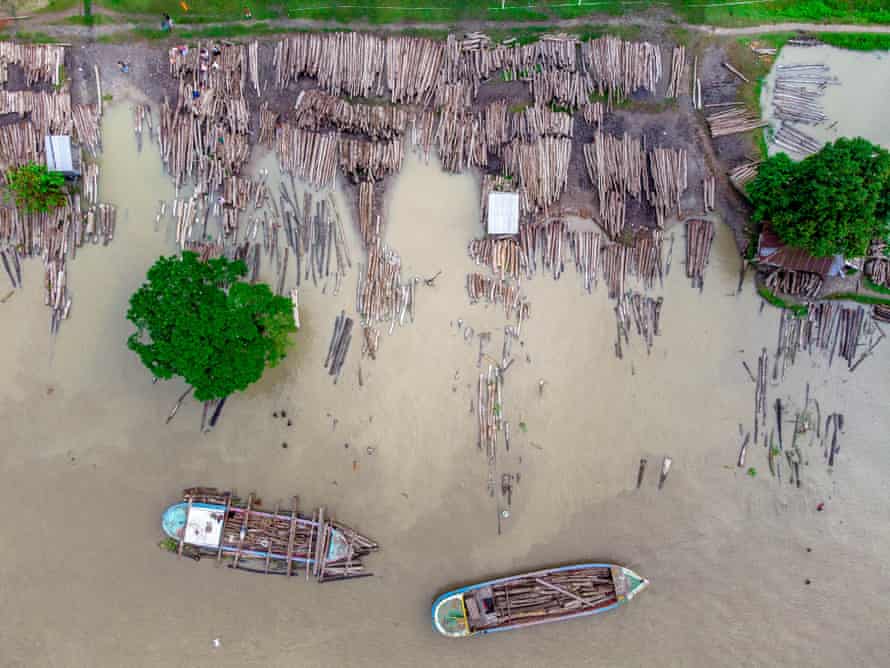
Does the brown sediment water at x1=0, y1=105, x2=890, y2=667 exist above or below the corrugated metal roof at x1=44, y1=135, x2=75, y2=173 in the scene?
below

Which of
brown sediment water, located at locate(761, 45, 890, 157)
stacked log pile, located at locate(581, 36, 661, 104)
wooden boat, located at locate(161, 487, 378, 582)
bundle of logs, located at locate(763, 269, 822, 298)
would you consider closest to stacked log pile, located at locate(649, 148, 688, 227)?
stacked log pile, located at locate(581, 36, 661, 104)

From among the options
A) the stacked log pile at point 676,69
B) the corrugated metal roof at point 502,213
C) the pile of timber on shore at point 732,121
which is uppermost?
the stacked log pile at point 676,69

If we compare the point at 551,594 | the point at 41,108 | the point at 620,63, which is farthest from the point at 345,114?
the point at 551,594

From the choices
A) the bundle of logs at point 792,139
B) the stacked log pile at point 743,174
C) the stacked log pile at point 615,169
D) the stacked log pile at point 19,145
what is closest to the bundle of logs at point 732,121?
the bundle of logs at point 792,139

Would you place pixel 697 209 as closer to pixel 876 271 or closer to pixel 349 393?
pixel 876 271

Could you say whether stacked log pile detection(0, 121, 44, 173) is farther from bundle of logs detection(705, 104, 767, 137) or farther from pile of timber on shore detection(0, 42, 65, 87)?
bundle of logs detection(705, 104, 767, 137)

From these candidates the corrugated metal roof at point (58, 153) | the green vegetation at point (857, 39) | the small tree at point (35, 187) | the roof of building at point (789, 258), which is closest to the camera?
the roof of building at point (789, 258)

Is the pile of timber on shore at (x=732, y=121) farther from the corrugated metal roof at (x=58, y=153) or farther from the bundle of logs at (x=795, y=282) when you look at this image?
the corrugated metal roof at (x=58, y=153)
